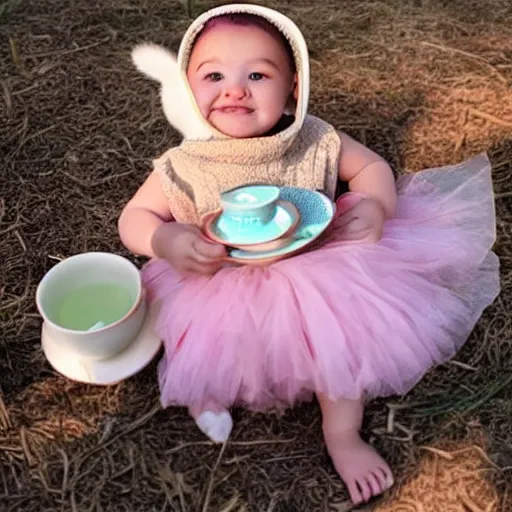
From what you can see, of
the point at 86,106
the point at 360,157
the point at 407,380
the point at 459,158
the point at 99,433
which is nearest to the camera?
the point at 407,380

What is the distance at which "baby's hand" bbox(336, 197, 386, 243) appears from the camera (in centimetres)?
163

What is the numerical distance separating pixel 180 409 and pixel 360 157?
0.64 metres

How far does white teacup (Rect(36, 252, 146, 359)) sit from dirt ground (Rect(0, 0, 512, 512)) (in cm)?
14

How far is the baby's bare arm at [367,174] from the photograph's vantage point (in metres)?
1.74

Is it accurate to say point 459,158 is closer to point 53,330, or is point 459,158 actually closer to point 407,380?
point 407,380

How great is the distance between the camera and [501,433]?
1.58 m

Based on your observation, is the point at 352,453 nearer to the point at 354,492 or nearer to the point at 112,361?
the point at 354,492

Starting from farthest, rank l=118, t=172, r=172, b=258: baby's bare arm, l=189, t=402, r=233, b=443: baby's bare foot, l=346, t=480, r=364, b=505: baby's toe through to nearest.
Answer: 1. l=118, t=172, r=172, b=258: baby's bare arm
2. l=189, t=402, r=233, b=443: baby's bare foot
3. l=346, t=480, r=364, b=505: baby's toe

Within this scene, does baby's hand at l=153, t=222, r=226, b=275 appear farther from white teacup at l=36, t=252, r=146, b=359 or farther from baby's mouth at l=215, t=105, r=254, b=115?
baby's mouth at l=215, t=105, r=254, b=115

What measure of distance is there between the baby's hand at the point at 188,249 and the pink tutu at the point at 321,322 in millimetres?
35

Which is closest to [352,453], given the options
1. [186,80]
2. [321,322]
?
[321,322]

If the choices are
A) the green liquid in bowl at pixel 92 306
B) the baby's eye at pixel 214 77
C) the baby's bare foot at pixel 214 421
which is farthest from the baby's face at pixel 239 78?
the baby's bare foot at pixel 214 421

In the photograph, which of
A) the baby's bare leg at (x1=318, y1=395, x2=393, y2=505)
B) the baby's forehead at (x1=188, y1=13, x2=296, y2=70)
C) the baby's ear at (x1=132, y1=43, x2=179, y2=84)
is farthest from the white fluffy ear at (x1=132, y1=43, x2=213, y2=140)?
the baby's bare leg at (x1=318, y1=395, x2=393, y2=505)

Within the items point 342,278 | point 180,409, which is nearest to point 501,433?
point 342,278
